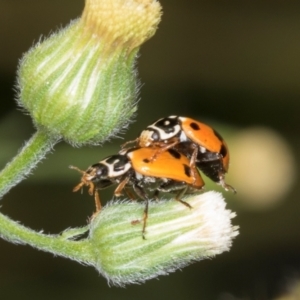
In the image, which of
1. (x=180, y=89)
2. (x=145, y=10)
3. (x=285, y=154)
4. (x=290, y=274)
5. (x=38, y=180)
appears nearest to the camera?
(x=145, y=10)

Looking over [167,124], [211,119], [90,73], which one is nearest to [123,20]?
[90,73]

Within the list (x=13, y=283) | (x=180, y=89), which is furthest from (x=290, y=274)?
(x=180, y=89)

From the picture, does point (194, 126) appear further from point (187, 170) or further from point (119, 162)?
point (119, 162)

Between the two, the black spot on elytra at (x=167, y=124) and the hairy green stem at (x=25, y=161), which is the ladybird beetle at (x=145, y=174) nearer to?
the black spot on elytra at (x=167, y=124)

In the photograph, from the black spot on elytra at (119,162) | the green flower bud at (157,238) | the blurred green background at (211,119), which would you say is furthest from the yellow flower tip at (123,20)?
the blurred green background at (211,119)

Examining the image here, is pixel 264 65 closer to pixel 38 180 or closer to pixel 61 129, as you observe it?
pixel 38 180
